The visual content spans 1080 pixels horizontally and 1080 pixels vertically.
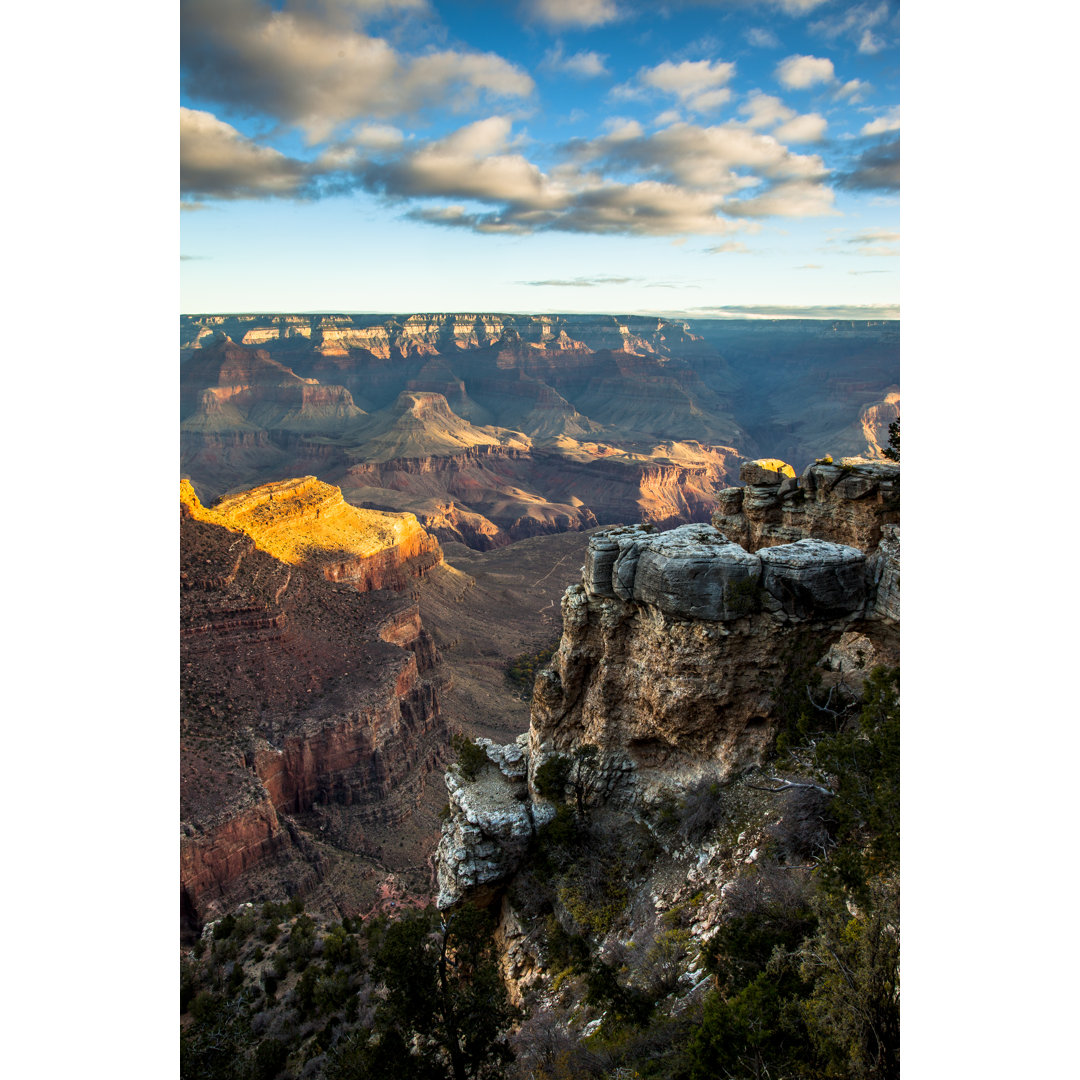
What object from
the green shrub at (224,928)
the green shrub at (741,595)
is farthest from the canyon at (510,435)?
the green shrub at (741,595)

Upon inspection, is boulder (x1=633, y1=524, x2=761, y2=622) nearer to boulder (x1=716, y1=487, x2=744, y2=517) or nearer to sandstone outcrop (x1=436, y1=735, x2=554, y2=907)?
sandstone outcrop (x1=436, y1=735, x2=554, y2=907)

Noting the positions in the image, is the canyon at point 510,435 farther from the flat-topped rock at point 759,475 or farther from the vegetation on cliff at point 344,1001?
the vegetation on cliff at point 344,1001

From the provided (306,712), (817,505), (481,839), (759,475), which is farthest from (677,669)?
(306,712)

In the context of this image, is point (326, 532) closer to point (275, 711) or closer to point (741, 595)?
point (275, 711)

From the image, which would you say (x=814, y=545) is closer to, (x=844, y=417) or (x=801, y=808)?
(x=801, y=808)

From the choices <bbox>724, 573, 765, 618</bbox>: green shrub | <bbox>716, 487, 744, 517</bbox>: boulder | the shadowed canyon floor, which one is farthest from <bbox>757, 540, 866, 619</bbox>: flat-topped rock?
the shadowed canyon floor
